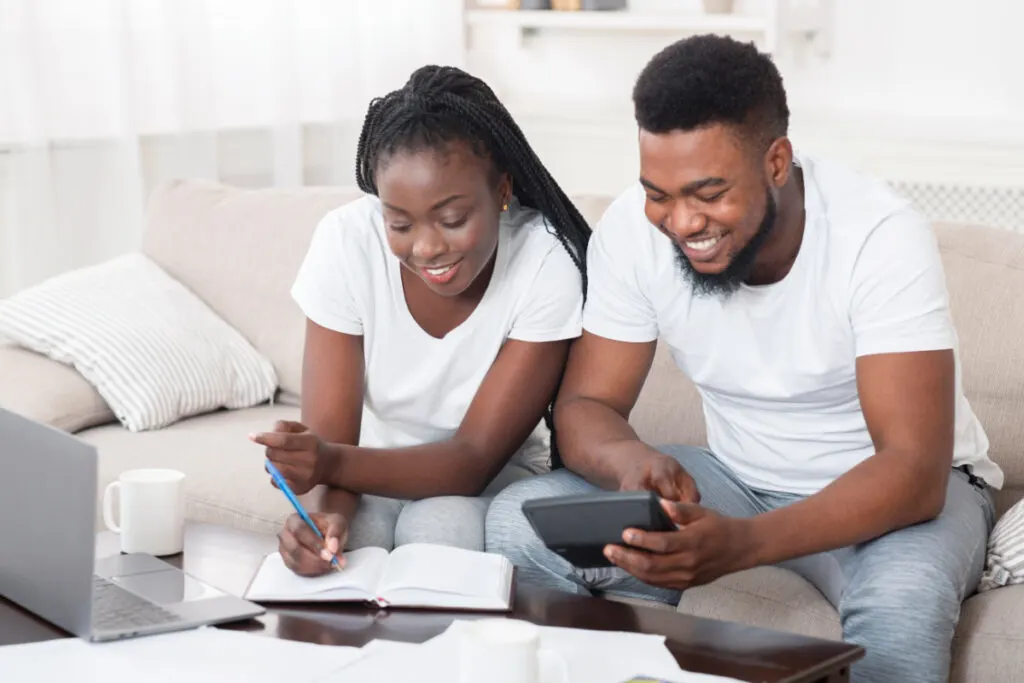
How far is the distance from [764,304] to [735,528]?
13.9 inches

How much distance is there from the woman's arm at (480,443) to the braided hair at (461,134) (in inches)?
3.8

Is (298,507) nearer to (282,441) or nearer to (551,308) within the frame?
(282,441)

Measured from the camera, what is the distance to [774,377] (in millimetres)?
1800

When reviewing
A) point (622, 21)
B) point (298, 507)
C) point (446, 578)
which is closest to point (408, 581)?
point (446, 578)

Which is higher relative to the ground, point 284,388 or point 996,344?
point 996,344

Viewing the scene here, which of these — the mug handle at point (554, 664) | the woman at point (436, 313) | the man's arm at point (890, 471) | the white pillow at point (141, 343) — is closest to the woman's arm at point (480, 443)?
the woman at point (436, 313)

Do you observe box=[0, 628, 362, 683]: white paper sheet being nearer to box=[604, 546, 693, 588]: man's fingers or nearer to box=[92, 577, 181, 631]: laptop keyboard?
box=[92, 577, 181, 631]: laptop keyboard

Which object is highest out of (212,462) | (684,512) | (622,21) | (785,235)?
(622,21)

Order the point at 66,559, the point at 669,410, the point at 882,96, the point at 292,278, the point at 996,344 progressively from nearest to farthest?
the point at 66,559
the point at 996,344
the point at 669,410
the point at 292,278
the point at 882,96

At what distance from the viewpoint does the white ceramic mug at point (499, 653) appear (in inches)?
46.1

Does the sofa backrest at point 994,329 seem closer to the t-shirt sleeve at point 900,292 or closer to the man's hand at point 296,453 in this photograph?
the t-shirt sleeve at point 900,292

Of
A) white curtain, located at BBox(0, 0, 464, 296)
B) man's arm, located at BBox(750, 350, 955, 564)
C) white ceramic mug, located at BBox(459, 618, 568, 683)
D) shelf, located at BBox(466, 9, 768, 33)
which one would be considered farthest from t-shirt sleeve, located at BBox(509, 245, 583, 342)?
shelf, located at BBox(466, 9, 768, 33)

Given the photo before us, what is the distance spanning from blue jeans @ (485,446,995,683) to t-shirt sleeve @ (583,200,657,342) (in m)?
0.21

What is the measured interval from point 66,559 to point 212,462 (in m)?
0.91
